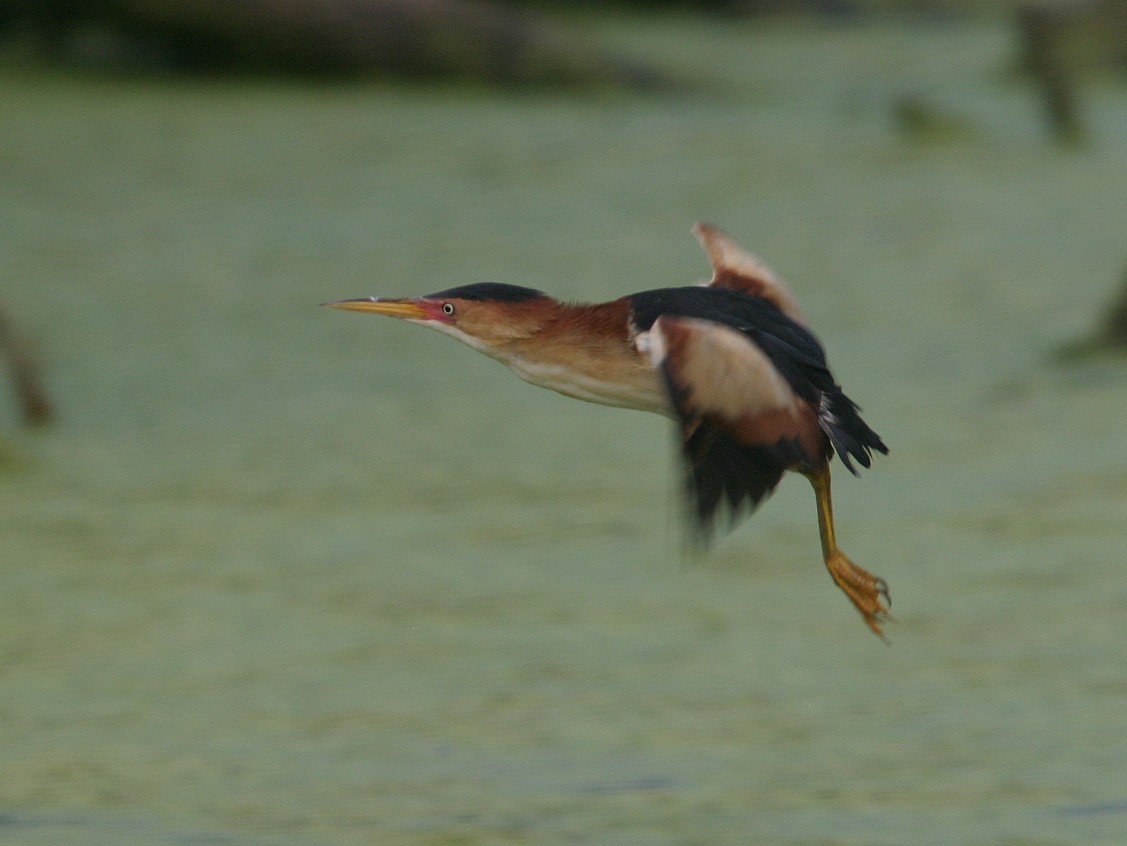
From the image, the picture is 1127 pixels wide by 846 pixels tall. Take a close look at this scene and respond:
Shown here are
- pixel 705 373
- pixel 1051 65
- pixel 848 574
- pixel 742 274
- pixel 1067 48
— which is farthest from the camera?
pixel 1067 48

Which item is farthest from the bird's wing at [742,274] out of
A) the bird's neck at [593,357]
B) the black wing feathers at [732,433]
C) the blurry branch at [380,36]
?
the blurry branch at [380,36]

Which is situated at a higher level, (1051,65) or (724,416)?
(1051,65)

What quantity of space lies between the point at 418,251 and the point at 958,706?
7.28 feet

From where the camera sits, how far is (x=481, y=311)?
2066 mm

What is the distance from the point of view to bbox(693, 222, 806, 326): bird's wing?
225 cm

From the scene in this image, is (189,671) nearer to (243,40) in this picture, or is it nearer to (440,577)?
(440,577)

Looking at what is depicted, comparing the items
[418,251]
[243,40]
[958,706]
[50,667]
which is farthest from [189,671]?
[243,40]

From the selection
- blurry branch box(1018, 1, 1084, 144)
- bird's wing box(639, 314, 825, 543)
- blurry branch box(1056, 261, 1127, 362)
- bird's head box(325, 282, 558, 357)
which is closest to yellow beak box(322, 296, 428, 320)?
bird's head box(325, 282, 558, 357)

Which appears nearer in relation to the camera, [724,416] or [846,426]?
[724,416]

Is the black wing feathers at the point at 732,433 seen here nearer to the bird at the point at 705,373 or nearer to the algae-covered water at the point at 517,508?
the bird at the point at 705,373

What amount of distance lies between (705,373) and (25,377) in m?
2.19

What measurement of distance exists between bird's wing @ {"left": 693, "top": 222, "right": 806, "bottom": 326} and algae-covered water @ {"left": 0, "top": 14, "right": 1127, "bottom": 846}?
583 mm

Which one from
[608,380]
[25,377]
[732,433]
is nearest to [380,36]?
[25,377]

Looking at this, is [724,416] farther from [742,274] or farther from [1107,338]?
[1107,338]
